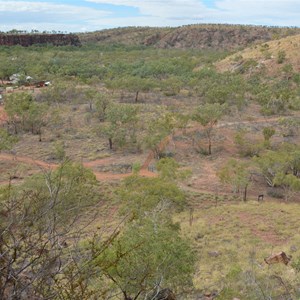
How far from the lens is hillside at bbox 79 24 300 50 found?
370 feet

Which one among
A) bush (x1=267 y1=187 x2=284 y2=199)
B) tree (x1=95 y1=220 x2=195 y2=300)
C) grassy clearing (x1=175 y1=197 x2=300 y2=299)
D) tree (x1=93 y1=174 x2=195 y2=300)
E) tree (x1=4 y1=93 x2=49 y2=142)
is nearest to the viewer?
tree (x1=93 y1=174 x2=195 y2=300)

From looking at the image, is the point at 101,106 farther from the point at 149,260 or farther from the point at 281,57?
the point at 281,57

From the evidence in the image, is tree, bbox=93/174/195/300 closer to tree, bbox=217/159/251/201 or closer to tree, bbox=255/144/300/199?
tree, bbox=217/159/251/201

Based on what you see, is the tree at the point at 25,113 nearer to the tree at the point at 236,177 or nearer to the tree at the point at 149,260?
the tree at the point at 236,177

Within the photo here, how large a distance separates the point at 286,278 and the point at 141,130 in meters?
24.8

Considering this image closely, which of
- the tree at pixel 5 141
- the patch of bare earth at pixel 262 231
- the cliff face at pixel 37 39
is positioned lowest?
the patch of bare earth at pixel 262 231

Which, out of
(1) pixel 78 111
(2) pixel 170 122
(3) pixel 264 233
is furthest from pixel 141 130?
(3) pixel 264 233

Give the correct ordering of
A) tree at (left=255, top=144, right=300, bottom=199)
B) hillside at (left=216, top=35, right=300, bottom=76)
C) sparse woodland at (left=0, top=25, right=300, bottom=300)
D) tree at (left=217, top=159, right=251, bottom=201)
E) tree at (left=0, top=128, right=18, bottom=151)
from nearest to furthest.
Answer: sparse woodland at (left=0, top=25, right=300, bottom=300) → tree at (left=217, top=159, right=251, bottom=201) → tree at (left=255, top=144, right=300, bottom=199) → tree at (left=0, top=128, right=18, bottom=151) → hillside at (left=216, top=35, right=300, bottom=76)

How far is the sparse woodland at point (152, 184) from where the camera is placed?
17.4ft

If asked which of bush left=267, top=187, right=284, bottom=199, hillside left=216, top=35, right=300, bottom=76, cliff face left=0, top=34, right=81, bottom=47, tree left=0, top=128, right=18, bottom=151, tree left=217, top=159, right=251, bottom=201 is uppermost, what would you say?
cliff face left=0, top=34, right=81, bottom=47

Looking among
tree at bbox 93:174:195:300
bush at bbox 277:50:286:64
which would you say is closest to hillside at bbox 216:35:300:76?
bush at bbox 277:50:286:64

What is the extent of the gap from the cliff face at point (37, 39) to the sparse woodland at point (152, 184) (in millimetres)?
44879

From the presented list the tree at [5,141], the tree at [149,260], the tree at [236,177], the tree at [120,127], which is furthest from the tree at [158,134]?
the tree at [149,260]

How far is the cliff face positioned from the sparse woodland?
44879 millimetres
